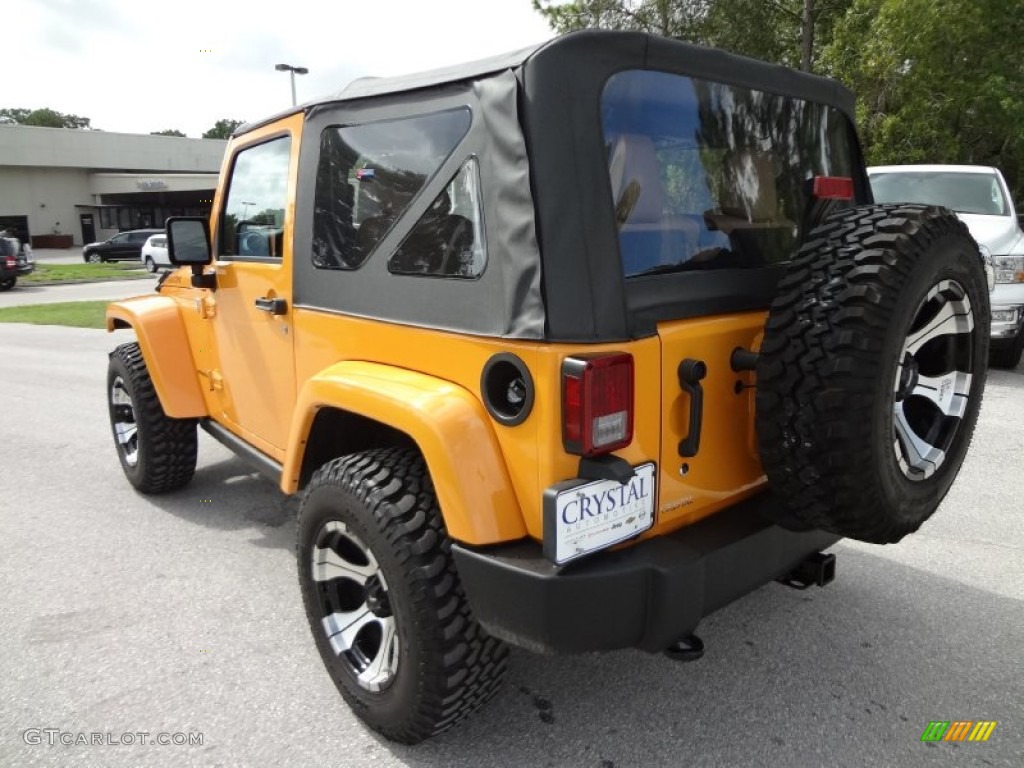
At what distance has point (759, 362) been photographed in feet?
6.89

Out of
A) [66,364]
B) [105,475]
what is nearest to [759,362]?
[105,475]

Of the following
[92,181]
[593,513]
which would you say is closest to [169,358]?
[593,513]

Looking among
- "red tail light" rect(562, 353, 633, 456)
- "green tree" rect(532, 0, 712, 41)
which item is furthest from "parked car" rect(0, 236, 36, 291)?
"red tail light" rect(562, 353, 633, 456)

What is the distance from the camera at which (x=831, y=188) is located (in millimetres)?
2652

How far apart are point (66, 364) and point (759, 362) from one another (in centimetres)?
956

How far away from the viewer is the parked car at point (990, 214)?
279 inches

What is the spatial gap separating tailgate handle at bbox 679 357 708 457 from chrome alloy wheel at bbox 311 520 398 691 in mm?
979

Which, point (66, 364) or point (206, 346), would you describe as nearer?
point (206, 346)

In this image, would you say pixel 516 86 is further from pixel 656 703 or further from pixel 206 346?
pixel 206 346

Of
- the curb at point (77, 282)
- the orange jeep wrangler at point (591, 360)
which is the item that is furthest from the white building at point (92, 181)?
the orange jeep wrangler at point (591, 360)

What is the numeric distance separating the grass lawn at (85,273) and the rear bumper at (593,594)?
2830 cm

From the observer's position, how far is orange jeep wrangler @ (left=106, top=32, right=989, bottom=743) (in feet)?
6.36
